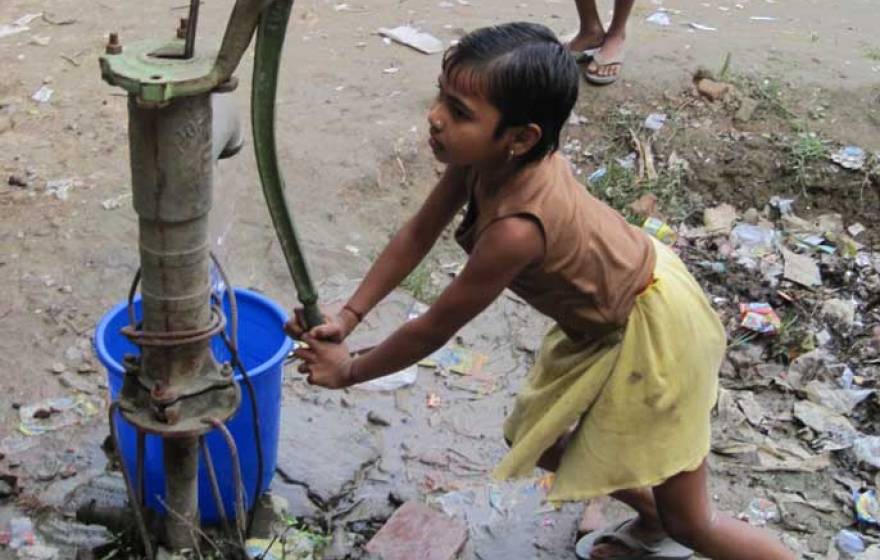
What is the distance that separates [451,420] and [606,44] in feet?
6.80

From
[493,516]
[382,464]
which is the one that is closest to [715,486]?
[493,516]

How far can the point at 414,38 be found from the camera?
4676mm

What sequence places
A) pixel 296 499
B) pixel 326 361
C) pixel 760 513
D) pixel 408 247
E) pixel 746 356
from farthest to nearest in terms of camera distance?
pixel 746 356 < pixel 760 513 < pixel 296 499 < pixel 408 247 < pixel 326 361

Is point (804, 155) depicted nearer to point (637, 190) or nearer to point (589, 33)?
point (637, 190)

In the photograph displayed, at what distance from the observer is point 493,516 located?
259 centimetres

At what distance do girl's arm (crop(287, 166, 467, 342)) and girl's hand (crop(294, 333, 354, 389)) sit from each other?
0.09ft

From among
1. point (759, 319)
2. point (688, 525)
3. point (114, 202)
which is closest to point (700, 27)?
point (759, 319)

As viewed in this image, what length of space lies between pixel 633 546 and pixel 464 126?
1.21 meters

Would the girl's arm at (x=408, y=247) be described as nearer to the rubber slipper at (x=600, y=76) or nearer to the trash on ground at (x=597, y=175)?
the trash on ground at (x=597, y=175)

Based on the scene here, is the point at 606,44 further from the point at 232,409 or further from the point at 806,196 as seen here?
the point at 232,409

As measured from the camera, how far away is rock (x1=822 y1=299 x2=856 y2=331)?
344 cm

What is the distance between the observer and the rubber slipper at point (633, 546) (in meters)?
2.44

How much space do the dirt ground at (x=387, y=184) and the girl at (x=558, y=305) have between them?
1.65ft

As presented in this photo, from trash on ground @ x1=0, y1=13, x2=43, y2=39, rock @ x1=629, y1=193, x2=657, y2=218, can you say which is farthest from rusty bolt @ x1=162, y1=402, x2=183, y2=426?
trash on ground @ x1=0, y1=13, x2=43, y2=39
